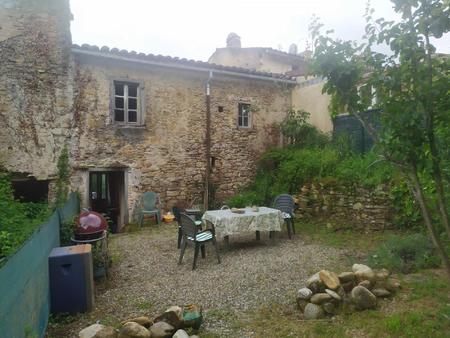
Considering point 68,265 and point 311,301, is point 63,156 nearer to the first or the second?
point 68,265

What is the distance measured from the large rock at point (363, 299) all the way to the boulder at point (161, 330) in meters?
2.11

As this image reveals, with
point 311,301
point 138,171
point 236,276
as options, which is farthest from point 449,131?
point 138,171

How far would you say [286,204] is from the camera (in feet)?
25.5

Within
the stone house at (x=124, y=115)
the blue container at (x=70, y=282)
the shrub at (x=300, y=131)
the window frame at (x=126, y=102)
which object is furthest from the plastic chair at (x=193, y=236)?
the shrub at (x=300, y=131)

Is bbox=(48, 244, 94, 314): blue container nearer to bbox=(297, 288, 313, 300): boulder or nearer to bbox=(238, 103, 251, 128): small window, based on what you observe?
bbox=(297, 288, 313, 300): boulder

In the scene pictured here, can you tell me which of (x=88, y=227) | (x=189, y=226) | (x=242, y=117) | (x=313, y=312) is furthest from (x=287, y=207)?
(x=242, y=117)

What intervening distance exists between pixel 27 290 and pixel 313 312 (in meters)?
2.94

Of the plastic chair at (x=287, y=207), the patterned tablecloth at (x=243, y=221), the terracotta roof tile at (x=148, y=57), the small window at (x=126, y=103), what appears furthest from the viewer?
the small window at (x=126, y=103)

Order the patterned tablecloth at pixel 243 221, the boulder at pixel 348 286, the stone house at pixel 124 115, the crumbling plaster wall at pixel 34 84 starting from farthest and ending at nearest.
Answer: the stone house at pixel 124 115
the crumbling plaster wall at pixel 34 84
the patterned tablecloth at pixel 243 221
the boulder at pixel 348 286

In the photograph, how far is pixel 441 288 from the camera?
4.18 metres

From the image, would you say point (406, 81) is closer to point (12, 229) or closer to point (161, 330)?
point (161, 330)

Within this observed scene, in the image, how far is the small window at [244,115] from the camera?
11695 mm

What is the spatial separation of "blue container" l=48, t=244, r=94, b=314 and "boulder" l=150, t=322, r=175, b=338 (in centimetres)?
124

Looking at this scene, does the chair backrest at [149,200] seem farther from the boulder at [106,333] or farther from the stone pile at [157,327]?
the boulder at [106,333]
